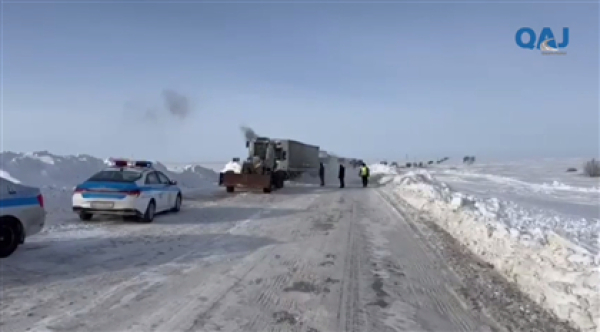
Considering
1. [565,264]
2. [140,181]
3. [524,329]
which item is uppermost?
[140,181]

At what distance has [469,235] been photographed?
33.4ft

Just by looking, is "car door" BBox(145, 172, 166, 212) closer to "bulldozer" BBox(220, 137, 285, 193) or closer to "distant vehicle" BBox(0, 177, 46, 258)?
"distant vehicle" BBox(0, 177, 46, 258)

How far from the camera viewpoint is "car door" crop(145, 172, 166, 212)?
1314 cm

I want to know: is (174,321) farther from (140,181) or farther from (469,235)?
(140,181)

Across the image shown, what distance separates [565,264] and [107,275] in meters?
6.51

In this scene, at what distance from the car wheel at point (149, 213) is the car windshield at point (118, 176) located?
862 millimetres

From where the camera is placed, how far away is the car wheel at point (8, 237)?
8.05 m

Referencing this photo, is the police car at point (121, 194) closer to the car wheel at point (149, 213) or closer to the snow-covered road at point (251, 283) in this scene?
the car wheel at point (149, 213)

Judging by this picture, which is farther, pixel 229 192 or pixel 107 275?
pixel 229 192

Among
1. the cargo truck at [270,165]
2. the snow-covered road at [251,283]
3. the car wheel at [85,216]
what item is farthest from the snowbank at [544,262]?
the cargo truck at [270,165]

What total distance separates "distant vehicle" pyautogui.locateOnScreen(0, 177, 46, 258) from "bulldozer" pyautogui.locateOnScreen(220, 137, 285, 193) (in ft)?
55.5

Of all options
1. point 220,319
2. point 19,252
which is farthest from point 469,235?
point 19,252

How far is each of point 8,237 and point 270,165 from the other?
77.3 feet

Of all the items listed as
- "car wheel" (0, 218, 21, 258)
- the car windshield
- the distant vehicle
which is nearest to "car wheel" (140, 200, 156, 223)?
the car windshield
